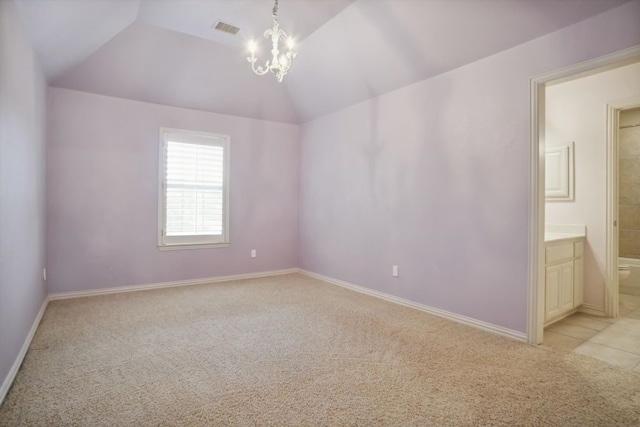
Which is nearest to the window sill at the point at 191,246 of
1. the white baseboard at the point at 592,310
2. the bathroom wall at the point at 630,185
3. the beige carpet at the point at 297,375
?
the beige carpet at the point at 297,375

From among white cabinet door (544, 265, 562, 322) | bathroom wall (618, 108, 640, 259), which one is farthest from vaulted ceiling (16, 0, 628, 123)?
bathroom wall (618, 108, 640, 259)

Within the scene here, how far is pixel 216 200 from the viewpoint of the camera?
5.22 meters

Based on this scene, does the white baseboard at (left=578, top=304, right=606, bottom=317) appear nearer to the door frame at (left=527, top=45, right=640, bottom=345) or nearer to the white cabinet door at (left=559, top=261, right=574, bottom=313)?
the white cabinet door at (left=559, top=261, right=574, bottom=313)

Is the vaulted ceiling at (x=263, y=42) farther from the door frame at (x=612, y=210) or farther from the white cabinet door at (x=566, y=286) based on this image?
the white cabinet door at (x=566, y=286)

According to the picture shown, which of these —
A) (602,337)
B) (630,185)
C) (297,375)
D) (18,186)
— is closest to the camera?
(297,375)

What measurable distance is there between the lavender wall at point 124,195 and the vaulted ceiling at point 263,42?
0.27 m

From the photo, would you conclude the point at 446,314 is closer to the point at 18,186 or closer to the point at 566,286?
the point at 566,286

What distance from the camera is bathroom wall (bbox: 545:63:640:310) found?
12.1 ft

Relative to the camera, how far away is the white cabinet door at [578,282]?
3654 mm

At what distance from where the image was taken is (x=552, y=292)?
3.31 m

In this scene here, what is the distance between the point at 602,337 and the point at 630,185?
3.35 metres

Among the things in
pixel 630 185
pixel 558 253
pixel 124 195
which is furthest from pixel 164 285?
pixel 630 185

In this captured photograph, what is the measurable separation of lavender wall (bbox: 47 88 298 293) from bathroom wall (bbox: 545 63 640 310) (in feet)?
13.6

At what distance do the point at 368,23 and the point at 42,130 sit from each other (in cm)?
363
